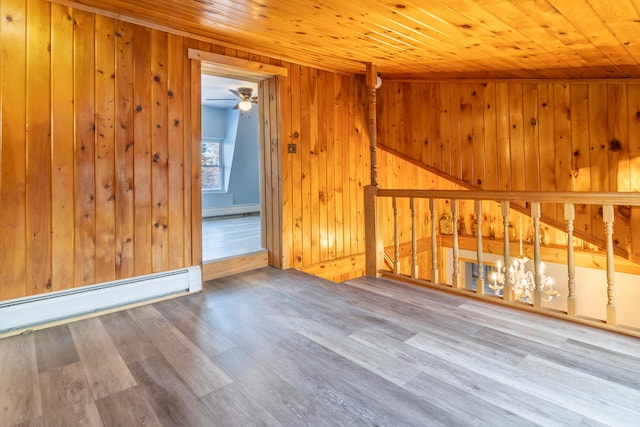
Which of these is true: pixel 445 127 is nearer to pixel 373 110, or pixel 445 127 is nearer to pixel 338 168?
pixel 373 110

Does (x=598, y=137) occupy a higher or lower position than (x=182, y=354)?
higher

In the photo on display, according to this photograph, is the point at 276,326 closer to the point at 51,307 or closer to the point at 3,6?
Answer: the point at 51,307

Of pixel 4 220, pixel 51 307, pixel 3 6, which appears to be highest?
pixel 3 6

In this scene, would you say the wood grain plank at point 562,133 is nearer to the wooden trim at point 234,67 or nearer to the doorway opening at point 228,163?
the wooden trim at point 234,67

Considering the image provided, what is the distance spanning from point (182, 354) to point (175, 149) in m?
1.64

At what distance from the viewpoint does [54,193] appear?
7.48ft

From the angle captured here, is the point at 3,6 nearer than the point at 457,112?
Yes

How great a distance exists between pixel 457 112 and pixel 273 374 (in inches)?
121

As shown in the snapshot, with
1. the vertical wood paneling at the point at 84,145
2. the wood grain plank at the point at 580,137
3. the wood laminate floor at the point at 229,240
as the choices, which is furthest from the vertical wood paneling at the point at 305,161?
the wood grain plank at the point at 580,137

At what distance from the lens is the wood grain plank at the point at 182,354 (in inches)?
62.8

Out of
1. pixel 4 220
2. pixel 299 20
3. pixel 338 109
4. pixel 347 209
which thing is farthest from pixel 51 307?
pixel 338 109

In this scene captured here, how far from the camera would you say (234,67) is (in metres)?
3.12

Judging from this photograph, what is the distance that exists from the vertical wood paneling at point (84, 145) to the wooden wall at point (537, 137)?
300 centimetres

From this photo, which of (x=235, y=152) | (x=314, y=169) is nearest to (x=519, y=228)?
(x=314, y=169)
